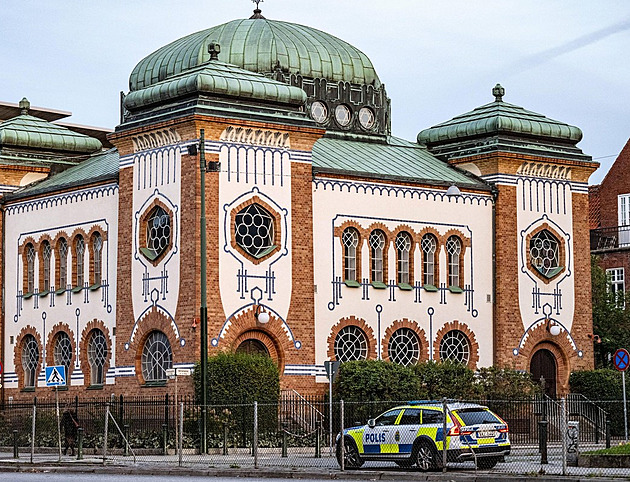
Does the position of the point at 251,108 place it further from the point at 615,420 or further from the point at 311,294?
the point at 615,420

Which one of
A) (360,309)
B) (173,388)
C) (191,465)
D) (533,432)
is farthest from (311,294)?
(191,465)

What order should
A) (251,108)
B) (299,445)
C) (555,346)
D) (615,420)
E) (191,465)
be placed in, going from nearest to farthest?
(191,465), (299,445), (251,108), (615,420), (555,346)

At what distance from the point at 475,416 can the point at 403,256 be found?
1813 centimetres

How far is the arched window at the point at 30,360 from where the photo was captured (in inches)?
2137

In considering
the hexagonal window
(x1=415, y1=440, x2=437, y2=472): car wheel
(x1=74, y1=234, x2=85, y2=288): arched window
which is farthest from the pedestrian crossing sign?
(x1=74, y1=234, x2=85, y2=288): arched window

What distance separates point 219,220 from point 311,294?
411 centimetres

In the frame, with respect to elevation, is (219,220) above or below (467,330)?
above

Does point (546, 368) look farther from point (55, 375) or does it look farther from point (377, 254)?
point (55, 375)

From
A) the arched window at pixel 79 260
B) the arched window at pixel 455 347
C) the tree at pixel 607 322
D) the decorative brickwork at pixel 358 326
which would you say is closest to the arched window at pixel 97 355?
the arched window at pixel 79 260

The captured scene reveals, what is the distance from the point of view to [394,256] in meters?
52.0

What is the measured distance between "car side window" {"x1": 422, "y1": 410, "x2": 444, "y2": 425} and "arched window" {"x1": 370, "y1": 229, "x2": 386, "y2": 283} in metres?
16.8

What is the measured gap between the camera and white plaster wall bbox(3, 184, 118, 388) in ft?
168

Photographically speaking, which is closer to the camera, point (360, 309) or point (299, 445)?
point (299, 445)

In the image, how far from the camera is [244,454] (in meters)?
42.2
